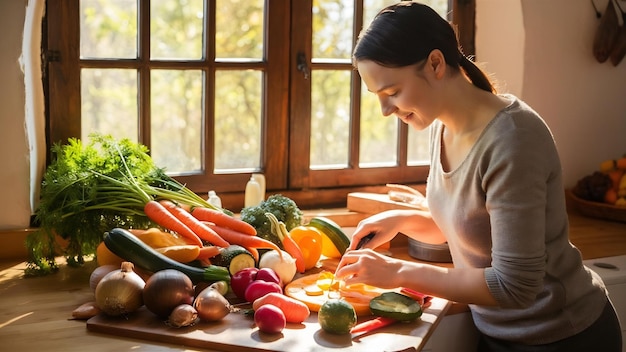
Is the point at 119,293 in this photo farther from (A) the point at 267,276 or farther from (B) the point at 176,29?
(B) the point at 176,29

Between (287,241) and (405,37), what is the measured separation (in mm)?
667

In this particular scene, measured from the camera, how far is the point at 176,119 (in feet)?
8.27

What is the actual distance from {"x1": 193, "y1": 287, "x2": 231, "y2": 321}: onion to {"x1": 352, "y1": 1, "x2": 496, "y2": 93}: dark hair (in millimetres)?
543

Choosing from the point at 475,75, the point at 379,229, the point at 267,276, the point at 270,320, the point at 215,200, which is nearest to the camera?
the point at 270,320

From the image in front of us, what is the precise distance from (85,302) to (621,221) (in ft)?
5.82

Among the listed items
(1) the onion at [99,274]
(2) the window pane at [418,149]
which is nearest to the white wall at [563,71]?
(2) the window pane at [418,149]

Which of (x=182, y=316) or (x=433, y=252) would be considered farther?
(x=433, y=252)

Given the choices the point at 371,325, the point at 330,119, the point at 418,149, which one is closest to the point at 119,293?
the point at 371,325

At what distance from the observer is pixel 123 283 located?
1.71 m

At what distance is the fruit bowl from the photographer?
9.21 ft

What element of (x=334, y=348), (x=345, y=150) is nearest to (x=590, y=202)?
(x=345, y=150)

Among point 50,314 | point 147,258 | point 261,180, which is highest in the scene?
point 261,180

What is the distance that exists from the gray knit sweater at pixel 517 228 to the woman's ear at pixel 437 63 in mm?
135

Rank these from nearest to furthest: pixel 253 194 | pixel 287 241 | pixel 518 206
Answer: pixel 518 206
pixel 287 241
pixel 253 194
